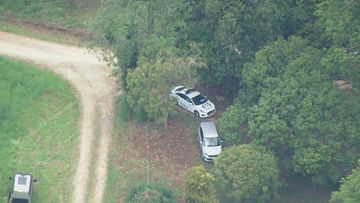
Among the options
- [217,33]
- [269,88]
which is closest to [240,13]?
[217,33]

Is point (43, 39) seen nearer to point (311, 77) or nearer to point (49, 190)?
point (49, 190)

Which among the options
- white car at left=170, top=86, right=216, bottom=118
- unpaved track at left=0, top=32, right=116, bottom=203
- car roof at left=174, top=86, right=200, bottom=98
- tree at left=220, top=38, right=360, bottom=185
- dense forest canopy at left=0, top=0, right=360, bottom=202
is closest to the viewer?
tree at left=220, top=38, right=360, bottom=185

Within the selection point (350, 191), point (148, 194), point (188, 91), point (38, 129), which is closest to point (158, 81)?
point (188, 91)

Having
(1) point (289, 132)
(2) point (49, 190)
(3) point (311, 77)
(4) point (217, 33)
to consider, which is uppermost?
(4) point (217, 33)

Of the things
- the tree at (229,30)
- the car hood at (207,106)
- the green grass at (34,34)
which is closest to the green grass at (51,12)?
the green grass at (34,34)

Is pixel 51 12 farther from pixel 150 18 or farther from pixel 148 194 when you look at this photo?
A: pixel 148 194

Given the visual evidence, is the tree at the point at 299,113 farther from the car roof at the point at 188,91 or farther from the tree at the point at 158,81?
the car roof at the point at 188,91

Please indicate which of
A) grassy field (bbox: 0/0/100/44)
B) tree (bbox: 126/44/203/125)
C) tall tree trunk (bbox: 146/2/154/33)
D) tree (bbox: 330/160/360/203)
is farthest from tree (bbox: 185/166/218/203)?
grassy field (bbox: 0/0/100/44)

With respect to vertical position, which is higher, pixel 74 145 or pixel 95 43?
pixel 95 43

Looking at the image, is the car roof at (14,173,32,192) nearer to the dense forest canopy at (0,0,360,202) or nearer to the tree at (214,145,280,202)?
the dense forest canopy at (0,0,360,202)
